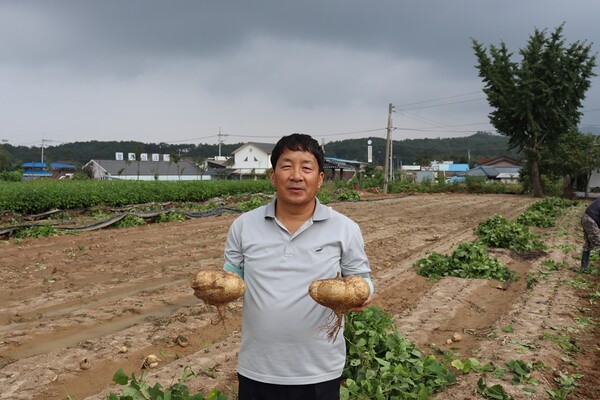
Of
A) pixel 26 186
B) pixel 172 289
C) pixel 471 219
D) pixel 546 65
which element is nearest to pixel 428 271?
pixel 172 289

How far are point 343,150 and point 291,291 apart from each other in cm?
12690

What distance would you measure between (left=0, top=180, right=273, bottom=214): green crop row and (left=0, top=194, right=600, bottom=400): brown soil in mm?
7080

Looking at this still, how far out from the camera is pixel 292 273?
6.93 ft

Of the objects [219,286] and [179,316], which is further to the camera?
[179,316]

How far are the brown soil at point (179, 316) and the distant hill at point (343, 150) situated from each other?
86.6 metres

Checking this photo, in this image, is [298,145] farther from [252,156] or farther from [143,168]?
[252,156]

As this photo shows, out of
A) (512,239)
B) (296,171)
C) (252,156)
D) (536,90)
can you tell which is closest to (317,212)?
(296,171)

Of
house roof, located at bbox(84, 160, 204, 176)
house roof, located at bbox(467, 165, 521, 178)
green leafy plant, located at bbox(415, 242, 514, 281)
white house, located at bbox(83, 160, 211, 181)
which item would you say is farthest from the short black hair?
house roof, located at bbox(467, 165, 521, 178)

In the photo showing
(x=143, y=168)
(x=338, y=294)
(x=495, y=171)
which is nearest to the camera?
(x=338, y=294)

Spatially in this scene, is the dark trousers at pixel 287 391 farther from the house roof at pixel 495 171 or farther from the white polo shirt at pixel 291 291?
the house roof at pixel 495 171

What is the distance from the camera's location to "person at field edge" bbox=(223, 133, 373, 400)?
6.76 feet

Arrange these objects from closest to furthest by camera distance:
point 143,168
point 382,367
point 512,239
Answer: point 382,367, point 512,239, point 143,168

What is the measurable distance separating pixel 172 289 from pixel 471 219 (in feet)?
46.2

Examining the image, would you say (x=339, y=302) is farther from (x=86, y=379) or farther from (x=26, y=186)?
(x=26, y=186)
